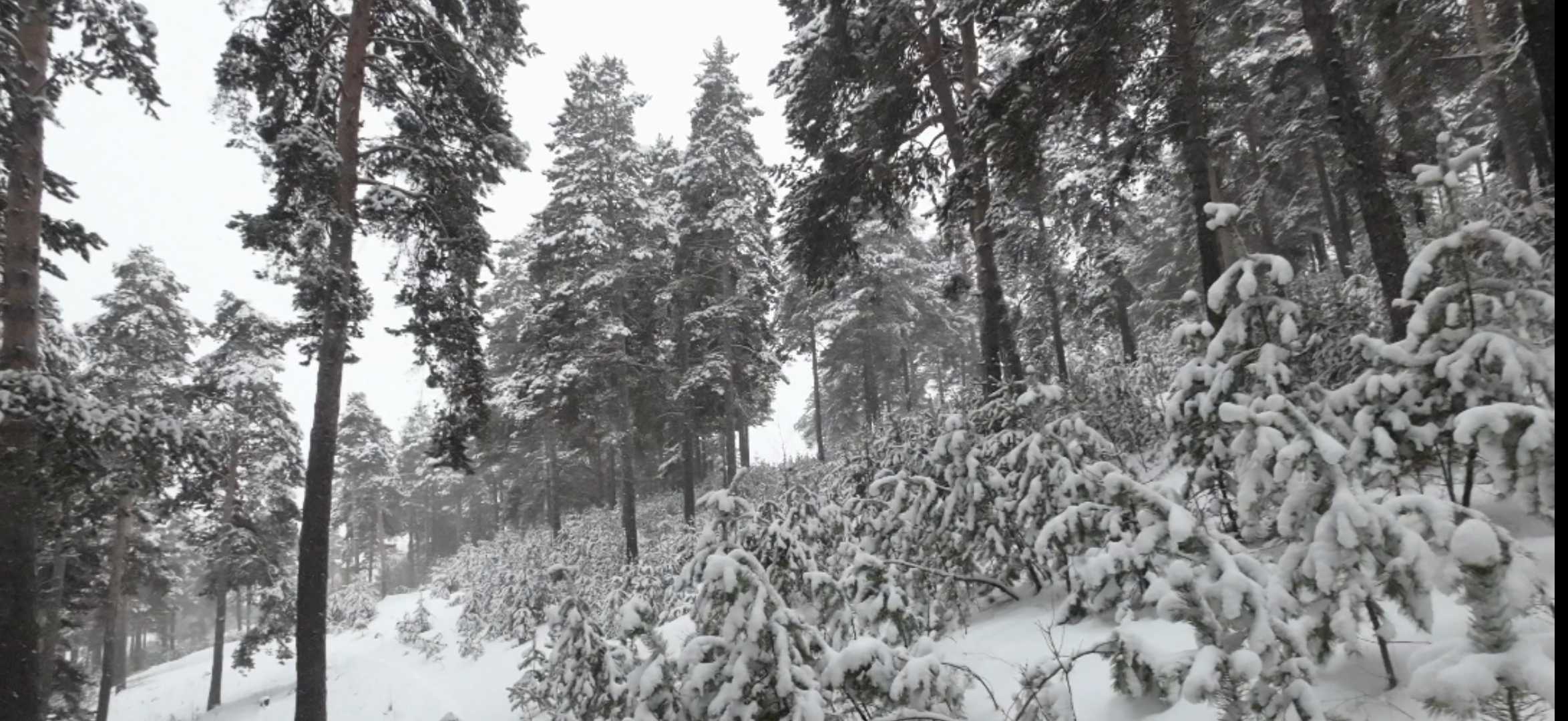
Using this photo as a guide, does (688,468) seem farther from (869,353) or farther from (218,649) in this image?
(218,649)

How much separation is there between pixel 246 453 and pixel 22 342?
1580cm

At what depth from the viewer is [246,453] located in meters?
19.6

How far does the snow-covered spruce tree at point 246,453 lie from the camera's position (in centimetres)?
1834

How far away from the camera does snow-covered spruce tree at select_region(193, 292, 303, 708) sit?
18.3 m

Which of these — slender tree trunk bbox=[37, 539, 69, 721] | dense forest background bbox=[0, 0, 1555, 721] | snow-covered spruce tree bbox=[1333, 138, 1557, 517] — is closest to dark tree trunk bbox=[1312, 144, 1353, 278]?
dense forest background bbox=[0, 0, 1555, 721]

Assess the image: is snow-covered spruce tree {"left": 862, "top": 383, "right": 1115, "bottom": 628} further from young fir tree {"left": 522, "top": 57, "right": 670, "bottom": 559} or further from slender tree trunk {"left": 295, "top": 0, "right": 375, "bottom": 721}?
young fir tree {"left": 522, "top": 57, "right": 670, "bottom": 559}

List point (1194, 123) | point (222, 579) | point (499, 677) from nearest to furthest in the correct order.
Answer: point (1194, 123) < point (499, 677) < point (222, 579)

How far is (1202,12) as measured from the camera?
8.51 m

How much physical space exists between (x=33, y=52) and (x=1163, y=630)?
12484 mm

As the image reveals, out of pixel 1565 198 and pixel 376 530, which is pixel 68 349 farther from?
pixel 376 530

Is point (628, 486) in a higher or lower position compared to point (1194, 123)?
lower

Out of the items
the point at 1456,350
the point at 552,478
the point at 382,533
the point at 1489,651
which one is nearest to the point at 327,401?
the point at 1489,651

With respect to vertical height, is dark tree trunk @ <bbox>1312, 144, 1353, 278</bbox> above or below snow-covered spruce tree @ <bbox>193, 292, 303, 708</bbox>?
above

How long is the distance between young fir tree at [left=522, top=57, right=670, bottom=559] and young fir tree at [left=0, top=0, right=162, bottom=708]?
10.9 m
